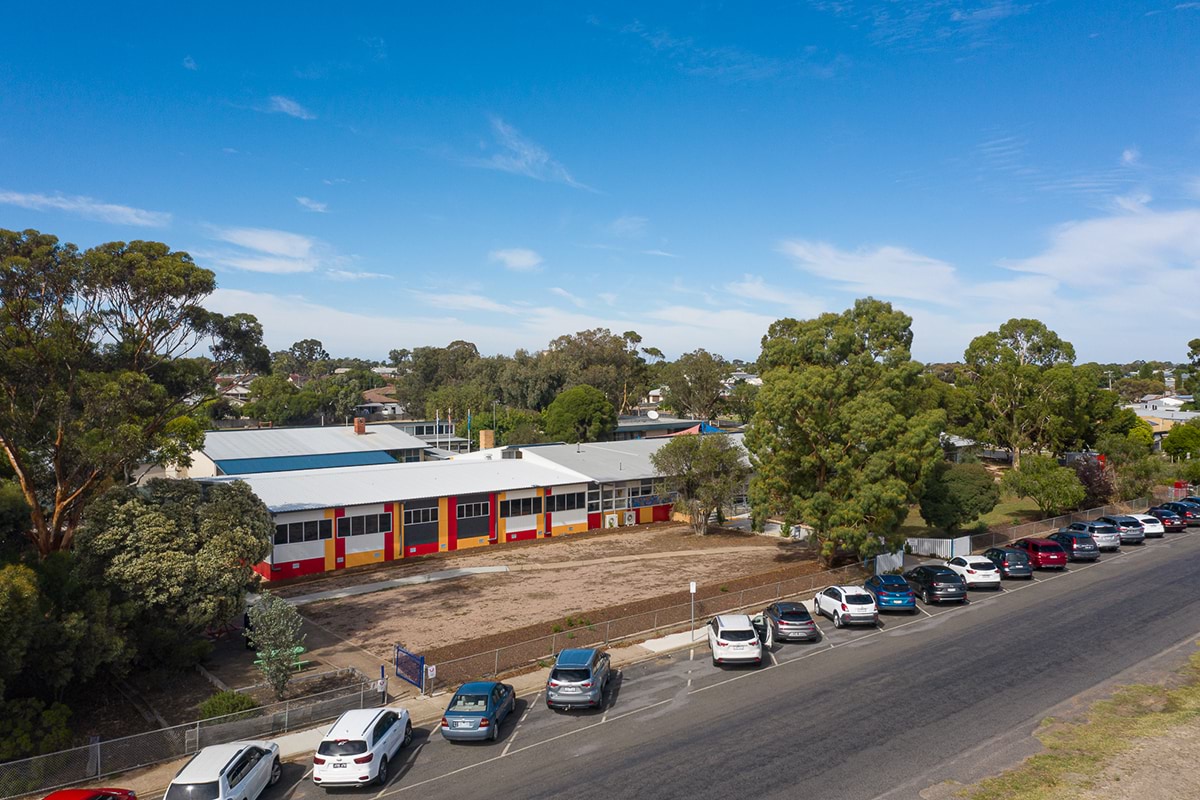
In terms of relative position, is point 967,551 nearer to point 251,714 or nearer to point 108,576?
point 251,714

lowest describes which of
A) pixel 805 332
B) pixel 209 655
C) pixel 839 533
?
pixel 209 655

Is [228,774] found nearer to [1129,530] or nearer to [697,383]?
[1129,530]

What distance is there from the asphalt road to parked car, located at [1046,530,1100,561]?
8414 millimetres

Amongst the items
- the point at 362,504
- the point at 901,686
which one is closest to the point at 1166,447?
the point at 901,686

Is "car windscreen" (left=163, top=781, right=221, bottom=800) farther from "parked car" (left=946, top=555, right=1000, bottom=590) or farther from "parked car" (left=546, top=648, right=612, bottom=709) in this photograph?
"parked car" (left=946, top=555, right=1000, bottom=590)

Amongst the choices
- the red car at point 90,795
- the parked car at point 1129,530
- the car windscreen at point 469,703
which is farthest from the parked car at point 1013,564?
the red car at point 90,795

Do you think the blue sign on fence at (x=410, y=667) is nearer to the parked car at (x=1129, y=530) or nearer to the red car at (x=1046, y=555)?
the red car at (x=1046, y=555)

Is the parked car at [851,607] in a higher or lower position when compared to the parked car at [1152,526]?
lower

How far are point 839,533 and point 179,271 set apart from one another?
28406 mm

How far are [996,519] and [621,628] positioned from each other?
35.3m

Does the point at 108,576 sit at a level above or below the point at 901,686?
above

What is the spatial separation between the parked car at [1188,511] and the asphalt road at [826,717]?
73.0ft

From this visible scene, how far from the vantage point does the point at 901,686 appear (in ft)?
72.3

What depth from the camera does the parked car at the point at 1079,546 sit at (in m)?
38.0
